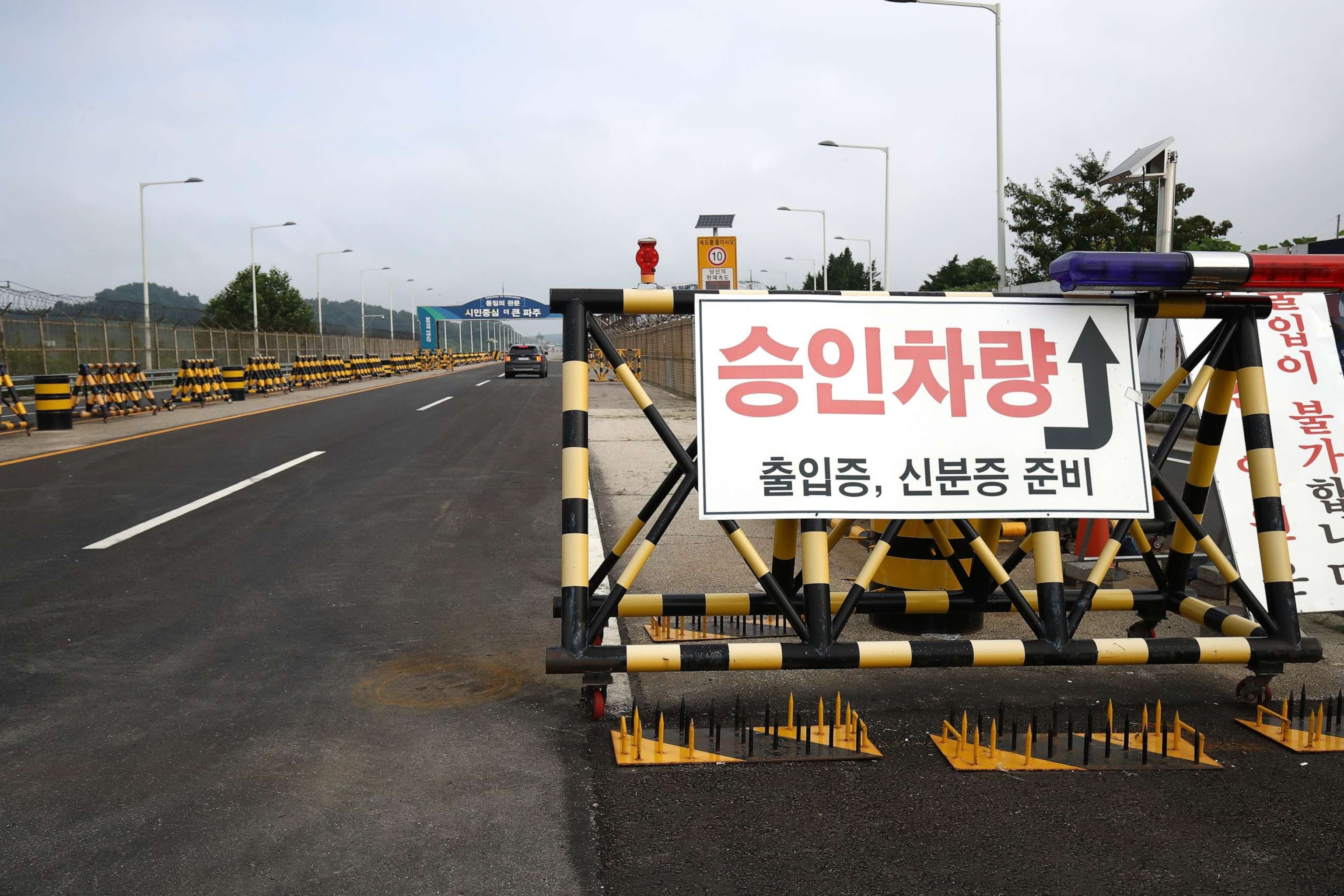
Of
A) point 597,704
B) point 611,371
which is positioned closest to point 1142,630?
point 597,704

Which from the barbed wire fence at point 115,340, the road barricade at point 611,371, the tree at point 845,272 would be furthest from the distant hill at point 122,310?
the tree at point 845,272

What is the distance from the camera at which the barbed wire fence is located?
1198 inches

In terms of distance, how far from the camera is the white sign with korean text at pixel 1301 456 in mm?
4953

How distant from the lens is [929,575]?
555 cm

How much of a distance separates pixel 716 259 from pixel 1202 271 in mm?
6805

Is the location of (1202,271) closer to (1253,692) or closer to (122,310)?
(1253,692)

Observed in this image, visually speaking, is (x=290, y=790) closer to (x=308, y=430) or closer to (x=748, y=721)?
(x=748, y=721)

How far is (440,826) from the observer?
11.2 ft

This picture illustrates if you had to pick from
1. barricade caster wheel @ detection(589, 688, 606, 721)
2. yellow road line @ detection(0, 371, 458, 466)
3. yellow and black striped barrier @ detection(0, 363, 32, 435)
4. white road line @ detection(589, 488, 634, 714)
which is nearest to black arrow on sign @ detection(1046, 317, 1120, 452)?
white road line @ detection(589, 488, 634, 714)

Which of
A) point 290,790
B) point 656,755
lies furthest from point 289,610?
point 656,755

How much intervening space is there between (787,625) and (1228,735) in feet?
7.44

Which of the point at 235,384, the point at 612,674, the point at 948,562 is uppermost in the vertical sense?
the point at 235,384

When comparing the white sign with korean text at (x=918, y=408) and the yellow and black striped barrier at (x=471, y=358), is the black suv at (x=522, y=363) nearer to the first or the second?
the yellow and black striped barrier at (x=471, y=358)

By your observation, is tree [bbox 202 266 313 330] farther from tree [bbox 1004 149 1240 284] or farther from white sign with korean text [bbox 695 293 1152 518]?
white sign with korean text [bbox 695 293 1152 518]
